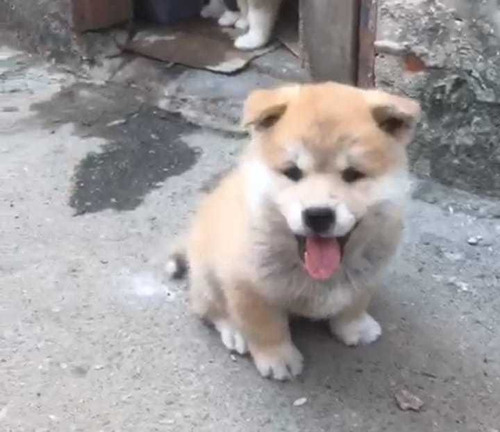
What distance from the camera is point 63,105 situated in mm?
3906

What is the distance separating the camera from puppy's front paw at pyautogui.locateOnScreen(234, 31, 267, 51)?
13.0ft

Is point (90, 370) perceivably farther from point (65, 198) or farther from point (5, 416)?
point (65, 198)

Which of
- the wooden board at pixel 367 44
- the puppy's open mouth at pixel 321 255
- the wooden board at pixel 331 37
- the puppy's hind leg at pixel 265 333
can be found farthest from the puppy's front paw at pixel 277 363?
the wooden board at pixel 331 37

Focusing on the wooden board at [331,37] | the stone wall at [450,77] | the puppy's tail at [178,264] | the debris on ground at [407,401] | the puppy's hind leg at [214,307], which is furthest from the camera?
the wooden board at [331,37]

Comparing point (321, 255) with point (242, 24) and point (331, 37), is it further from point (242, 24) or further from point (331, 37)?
point (242, 24)

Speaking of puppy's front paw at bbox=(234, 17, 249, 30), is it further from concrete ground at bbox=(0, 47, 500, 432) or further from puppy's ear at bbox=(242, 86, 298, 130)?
puppy's ear at bbox=(242, 86, 298, 130)

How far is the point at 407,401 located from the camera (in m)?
2.29

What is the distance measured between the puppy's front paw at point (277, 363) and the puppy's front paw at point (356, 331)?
0.55 feet

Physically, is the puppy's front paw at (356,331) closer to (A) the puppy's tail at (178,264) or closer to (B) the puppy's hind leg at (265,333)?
(B) the puppy's hind leg at (265,333)

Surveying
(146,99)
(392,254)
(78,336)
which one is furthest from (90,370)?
(146,99)

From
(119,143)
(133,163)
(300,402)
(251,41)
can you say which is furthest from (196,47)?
(300,402)

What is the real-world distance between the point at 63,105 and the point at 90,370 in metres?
1.74

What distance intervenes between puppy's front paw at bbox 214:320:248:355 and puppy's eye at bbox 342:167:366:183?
56 centimetres

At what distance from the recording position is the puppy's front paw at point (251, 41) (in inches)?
156
